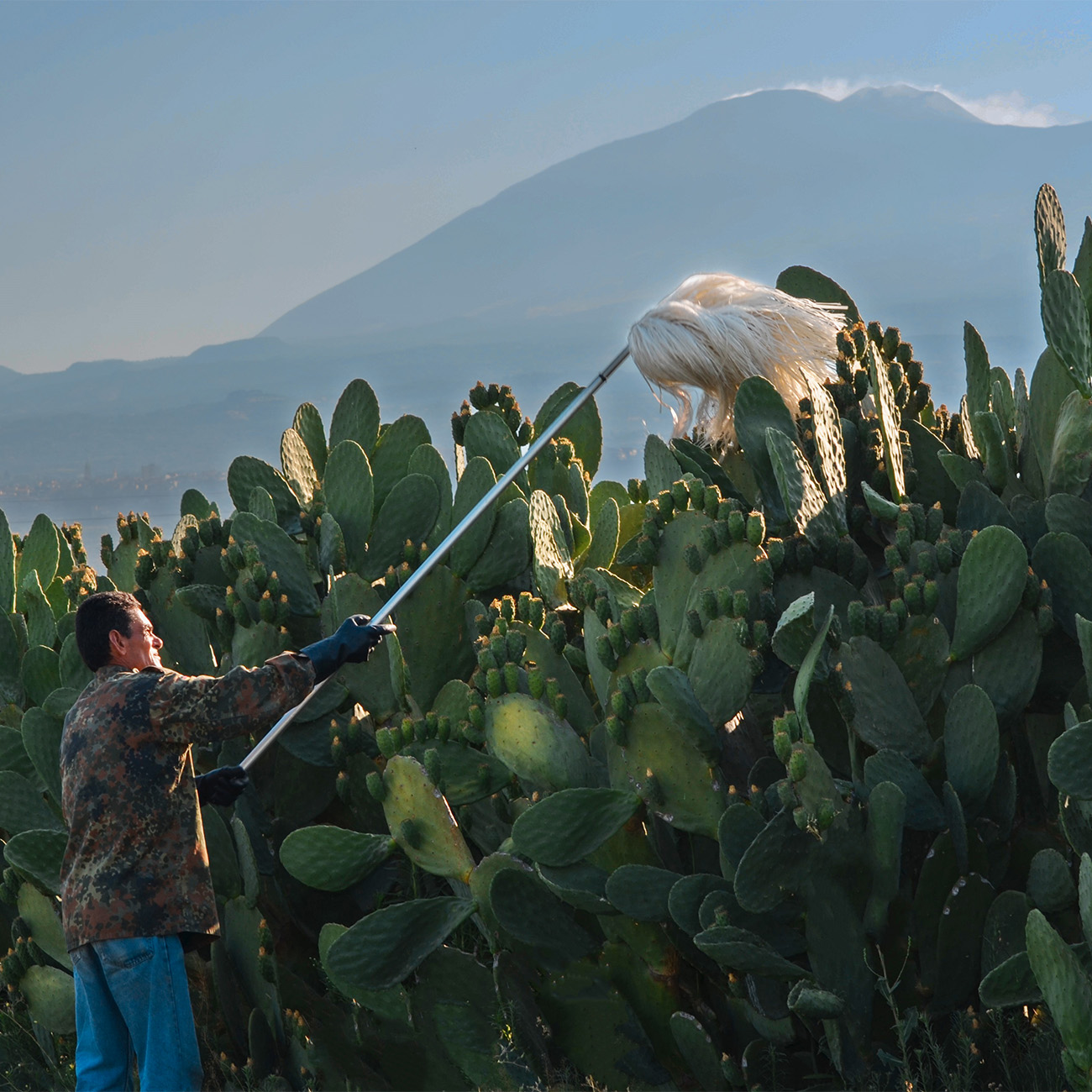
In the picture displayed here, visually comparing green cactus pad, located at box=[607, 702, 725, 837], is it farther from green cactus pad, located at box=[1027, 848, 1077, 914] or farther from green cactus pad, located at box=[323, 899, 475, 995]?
green cactus pad, located at box=[1027, 848, 1077, 914]

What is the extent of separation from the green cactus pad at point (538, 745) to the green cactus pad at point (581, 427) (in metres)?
1.97

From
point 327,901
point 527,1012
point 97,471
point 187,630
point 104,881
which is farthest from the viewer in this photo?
point 97,471

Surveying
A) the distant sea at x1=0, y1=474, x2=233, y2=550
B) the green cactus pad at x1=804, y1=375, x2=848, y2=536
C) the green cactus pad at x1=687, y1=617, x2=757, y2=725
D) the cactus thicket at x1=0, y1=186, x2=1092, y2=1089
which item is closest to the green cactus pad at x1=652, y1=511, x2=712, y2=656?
the cactus thicket at x1=0, y1=186, x2=1092, y2=1089

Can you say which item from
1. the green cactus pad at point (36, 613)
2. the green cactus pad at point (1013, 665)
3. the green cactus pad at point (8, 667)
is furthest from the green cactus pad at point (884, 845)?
the green cactus pad at point (8, 667)

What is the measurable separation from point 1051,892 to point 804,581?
3.30ft

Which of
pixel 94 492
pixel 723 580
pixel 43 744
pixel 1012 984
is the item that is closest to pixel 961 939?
pixel 1012 984

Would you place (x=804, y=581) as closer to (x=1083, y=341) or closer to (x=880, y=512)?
(x=880, y=512)

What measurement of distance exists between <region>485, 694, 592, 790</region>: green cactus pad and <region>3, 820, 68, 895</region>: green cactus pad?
1.59 meters

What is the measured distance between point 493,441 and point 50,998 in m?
2.51

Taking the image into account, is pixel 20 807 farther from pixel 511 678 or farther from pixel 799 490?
pixel 799 490

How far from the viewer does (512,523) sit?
4168 millimetres

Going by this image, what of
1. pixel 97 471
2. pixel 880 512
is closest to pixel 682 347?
pixel 880 512

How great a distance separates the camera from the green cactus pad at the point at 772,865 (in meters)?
2.83

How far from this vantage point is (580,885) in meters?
3.18
